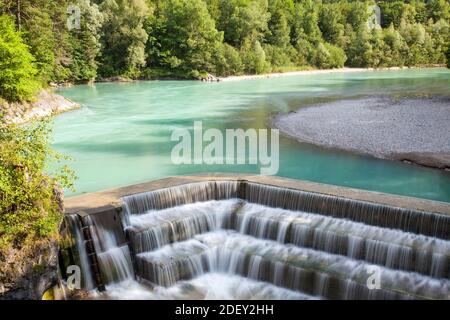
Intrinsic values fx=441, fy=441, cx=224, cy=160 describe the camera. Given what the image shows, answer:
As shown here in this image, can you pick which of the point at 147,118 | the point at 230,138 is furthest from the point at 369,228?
the point at 147,118

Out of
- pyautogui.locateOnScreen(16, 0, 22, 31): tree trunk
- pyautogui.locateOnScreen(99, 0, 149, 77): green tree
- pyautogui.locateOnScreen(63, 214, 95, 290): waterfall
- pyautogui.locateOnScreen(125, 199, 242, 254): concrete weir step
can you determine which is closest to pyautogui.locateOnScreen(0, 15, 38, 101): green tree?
pyautogui.locateOnScreen(16, 0, 22, 31): tree trunk

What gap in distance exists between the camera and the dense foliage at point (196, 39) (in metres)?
34.6

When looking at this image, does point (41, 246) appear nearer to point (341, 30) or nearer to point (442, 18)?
point (341, 30)

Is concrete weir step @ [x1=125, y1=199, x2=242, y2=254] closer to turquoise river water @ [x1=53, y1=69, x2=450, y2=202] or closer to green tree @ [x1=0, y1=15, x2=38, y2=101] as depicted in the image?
turquoise river water @ [x1=53, y1=69, x2=450, y2=202]

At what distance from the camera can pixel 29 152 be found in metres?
9.55

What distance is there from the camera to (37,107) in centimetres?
Result: 3081

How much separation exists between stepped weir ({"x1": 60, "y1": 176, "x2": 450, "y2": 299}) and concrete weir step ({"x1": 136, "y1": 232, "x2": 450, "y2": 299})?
2 centimetres

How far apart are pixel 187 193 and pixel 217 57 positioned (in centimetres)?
5688

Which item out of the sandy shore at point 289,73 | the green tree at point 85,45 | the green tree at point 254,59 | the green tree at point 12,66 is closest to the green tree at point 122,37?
the green tree at point 85,45

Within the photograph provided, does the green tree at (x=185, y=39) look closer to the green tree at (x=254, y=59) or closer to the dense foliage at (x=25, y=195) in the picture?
the green tree at (x=254, y=59)

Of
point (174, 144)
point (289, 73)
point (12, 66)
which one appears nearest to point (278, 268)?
point (174, 144)
